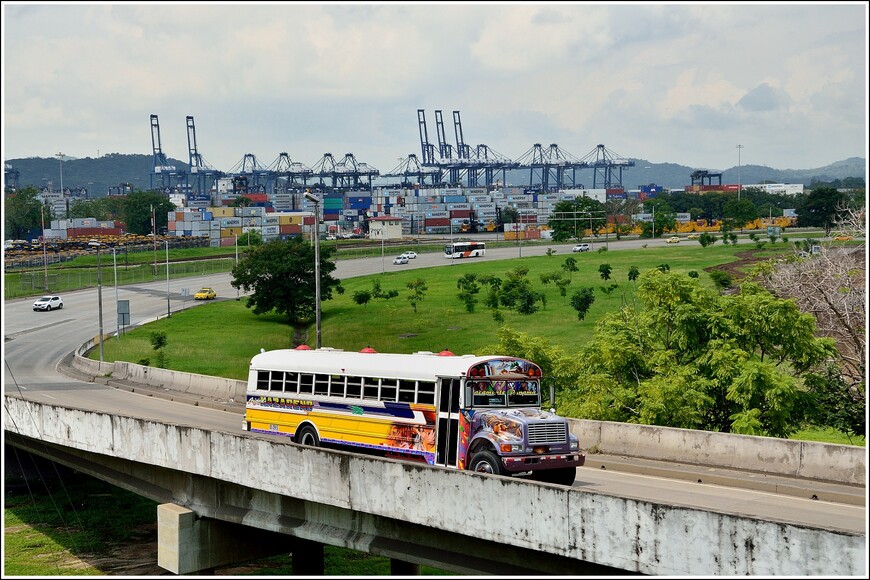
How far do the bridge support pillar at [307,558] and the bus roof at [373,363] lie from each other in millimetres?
5259

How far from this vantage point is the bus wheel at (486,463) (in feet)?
72.2

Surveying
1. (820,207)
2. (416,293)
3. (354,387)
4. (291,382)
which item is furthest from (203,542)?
(820,207)

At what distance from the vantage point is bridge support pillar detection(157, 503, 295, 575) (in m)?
28.4

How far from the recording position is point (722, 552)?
16.6m

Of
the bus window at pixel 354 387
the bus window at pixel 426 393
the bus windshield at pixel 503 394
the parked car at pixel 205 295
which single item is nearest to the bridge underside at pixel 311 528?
the bus window at pixel 426 393

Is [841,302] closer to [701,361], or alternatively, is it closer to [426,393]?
[701,361]

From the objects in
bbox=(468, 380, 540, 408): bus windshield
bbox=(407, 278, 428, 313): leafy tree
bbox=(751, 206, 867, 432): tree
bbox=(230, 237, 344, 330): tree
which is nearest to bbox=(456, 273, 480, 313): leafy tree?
bbox=(407, 278, 428, 313): leafy tree

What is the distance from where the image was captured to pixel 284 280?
9544 cm

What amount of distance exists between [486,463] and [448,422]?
1.74m

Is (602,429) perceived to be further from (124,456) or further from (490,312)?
(490,312)

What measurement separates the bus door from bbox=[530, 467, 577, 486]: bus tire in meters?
1.93

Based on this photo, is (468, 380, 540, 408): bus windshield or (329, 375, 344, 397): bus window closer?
(468, 380, 540, 408): bus windshield

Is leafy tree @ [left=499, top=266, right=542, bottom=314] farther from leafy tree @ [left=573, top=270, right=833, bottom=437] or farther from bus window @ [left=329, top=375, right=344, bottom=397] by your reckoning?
bus window @ [left=329, top=375, right=344, bottom=397]

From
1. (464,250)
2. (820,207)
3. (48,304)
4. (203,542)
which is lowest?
(203,542)
